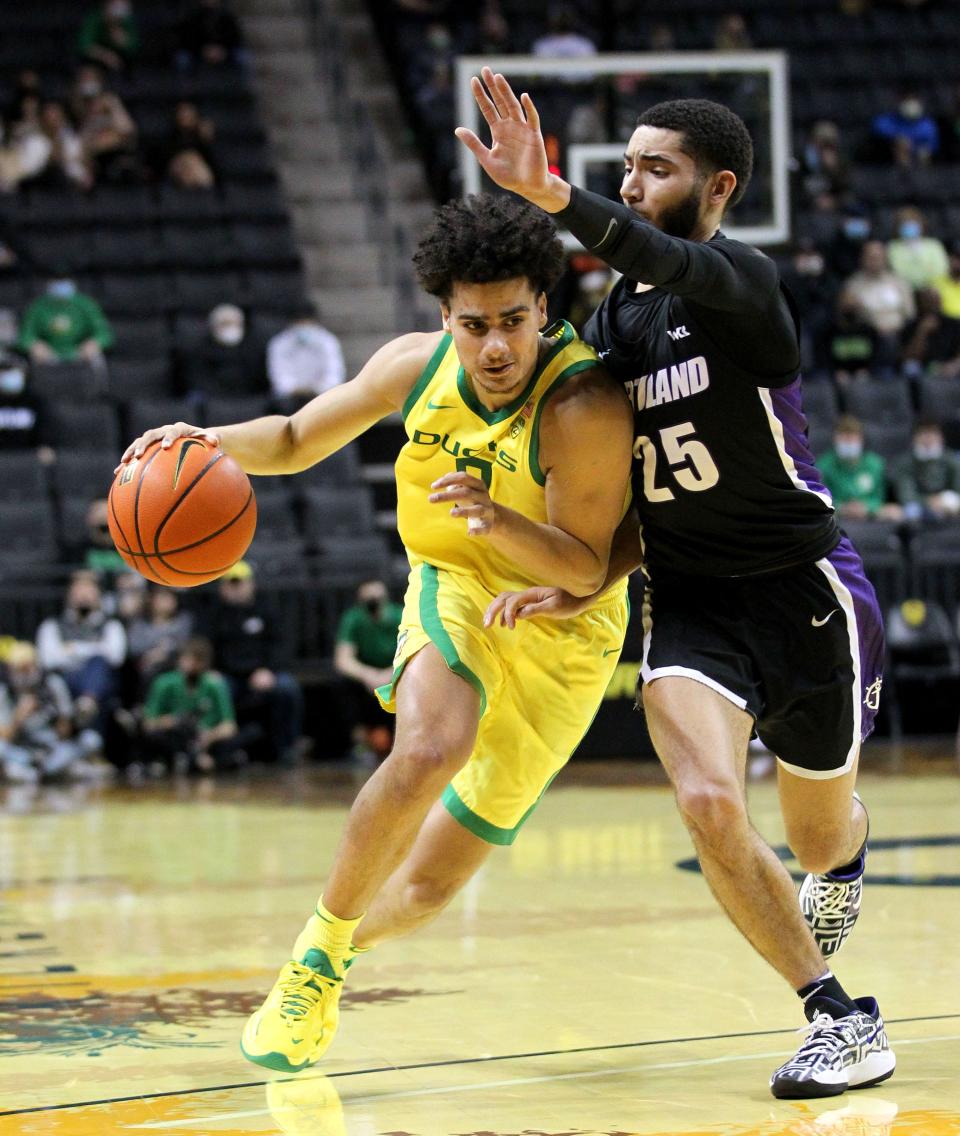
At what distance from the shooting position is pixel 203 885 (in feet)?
24.9

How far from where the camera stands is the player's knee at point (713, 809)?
407cm

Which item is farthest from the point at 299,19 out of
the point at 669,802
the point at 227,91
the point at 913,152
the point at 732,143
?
the point at 732,143

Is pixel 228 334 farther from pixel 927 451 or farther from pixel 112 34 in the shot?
pixel 927 451

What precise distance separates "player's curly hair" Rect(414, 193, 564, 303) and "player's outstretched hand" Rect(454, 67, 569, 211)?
0.96 ft

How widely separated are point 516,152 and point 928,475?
36.8ft

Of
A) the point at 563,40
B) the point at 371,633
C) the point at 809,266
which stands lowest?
the point at 371,633

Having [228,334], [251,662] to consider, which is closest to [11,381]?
Result: [228,334]

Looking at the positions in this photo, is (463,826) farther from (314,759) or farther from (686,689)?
(314,759)

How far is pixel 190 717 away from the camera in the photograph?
41.7ft

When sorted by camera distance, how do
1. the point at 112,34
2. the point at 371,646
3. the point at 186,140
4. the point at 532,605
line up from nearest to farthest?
the point at 532,605 → the point at 371,646 → the point at 186,140 → the point at 112,34

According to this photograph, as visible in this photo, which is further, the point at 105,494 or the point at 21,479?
the point at 105,494

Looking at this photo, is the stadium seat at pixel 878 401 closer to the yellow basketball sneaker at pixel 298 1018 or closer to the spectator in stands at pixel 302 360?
the spectator in stands at pixel 302 360

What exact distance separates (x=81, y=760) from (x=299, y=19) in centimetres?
968

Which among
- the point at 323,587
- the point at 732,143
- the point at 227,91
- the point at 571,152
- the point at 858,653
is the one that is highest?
the point at 227,91
